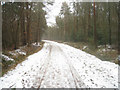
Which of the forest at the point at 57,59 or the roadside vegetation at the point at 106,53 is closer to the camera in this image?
the forest at the point at 57,59

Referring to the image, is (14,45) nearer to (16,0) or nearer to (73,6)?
(16,0)

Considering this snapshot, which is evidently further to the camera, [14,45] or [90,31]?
[90,31]

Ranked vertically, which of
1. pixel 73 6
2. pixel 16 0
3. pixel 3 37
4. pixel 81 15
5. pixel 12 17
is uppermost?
pixel 73 6

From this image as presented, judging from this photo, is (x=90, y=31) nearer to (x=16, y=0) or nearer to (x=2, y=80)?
(x=16, y=0)

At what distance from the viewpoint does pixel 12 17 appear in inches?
438

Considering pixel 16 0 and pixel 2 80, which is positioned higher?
pixel 16 0

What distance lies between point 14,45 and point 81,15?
2132 centimetres

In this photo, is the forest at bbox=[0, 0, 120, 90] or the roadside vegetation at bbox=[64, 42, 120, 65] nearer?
the forest at bbox=[0, 0, 120, 90]

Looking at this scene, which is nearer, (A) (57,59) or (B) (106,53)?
(A) (57,59)

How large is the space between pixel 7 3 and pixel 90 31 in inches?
592

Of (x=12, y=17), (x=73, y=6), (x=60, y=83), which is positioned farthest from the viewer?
(x=73, y=6)

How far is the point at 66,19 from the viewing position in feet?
115

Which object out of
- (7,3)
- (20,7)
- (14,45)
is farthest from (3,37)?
(20,7)

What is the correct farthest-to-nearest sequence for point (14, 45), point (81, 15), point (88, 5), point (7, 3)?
point (81, 15) < point (88, 5) < point (14, 45) < point (7, 3)
